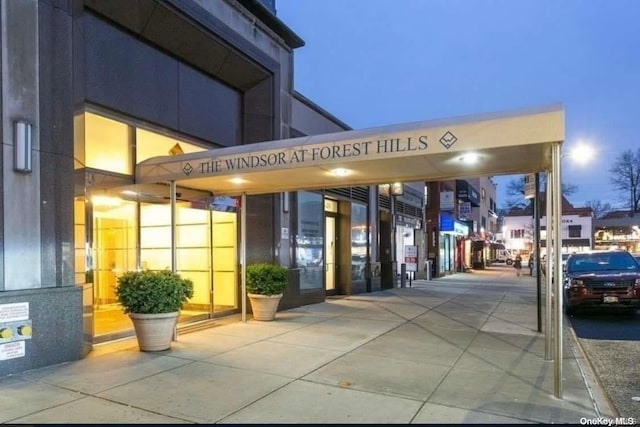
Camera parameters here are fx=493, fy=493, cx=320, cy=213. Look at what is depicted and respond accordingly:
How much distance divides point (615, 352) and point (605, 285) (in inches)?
165

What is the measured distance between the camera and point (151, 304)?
7.38 meters

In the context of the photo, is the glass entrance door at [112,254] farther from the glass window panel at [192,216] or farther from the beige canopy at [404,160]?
the glass window panel at [192,216]

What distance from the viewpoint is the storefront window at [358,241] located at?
55.9 feet

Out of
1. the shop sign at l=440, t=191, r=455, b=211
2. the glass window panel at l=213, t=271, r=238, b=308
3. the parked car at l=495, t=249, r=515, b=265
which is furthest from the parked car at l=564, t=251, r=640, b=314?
the parked car at l=495, t=249, r=515, b=265

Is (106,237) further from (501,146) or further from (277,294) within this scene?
(501,146)

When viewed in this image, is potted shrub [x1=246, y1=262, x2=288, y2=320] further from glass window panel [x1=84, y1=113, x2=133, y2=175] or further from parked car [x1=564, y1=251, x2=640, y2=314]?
parked car [x1=564, y1=251, x2=640, y2=314]

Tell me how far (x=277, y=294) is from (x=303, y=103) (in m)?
6.16

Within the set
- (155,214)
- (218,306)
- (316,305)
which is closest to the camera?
(155,214)

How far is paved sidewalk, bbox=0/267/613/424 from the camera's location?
4859 millimetres

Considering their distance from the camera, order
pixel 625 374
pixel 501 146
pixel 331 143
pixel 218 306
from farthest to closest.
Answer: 1. pixel 218 306
2. pixel 331 143
3. pixel 625 374
4. pixel 501 146

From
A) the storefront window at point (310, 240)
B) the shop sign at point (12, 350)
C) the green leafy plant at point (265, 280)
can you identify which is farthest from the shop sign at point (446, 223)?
the shop sign at point (12, 350)

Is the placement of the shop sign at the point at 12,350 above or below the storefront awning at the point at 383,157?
below

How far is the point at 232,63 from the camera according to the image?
1150cm

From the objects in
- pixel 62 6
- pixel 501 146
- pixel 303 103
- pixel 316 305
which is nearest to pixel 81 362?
pixel 62 6
